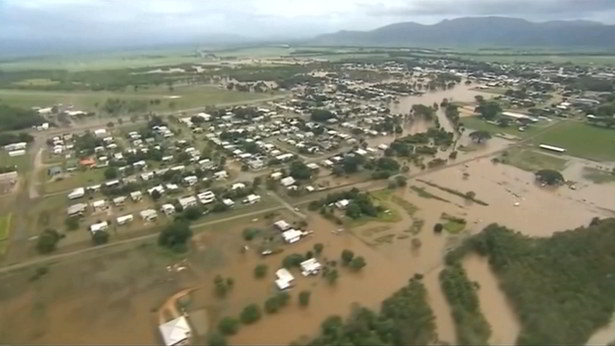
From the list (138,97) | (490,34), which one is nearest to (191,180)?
(138,97)

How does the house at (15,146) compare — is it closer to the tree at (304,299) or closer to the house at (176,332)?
the house at (176,332)

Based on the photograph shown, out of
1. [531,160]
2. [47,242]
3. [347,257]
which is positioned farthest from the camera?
[531,160]

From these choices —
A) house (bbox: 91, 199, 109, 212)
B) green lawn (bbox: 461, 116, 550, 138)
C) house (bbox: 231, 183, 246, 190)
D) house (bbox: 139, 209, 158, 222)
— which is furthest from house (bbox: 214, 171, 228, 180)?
green lawn (bbox: 461, 116, 550, 138)

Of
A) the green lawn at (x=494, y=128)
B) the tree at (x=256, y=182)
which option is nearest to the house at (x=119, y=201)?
the tree at (x=256, y=182)

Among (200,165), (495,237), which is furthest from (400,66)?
(495,237)

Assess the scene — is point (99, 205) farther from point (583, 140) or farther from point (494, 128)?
point (583, 140)

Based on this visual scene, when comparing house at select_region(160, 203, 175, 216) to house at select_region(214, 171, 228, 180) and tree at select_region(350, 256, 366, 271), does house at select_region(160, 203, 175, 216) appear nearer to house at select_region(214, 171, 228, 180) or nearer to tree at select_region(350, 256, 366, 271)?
house at select_region(214, 171, 228, 180)
